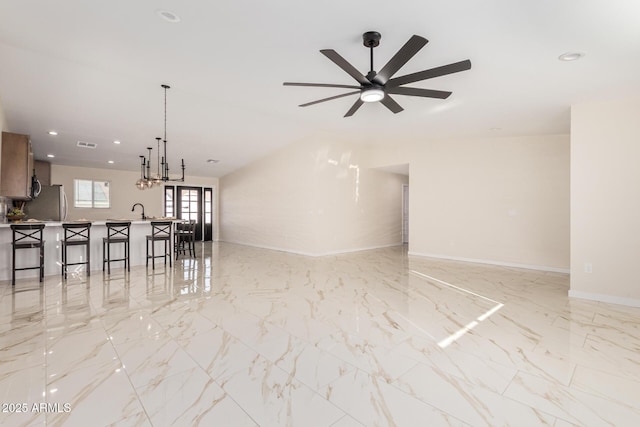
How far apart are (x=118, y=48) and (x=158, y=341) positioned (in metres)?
3.24

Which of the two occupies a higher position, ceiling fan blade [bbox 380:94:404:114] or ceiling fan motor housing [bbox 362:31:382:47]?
ceiling fan motor housing [bbox 362:31:382:47]

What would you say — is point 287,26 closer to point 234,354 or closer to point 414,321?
point 234,354

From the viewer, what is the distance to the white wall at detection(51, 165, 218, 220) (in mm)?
8836

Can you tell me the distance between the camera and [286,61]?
3576 mm

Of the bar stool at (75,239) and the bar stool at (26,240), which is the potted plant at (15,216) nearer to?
the bar stool at (26,240)

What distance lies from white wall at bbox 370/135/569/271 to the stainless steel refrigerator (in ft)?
28.4

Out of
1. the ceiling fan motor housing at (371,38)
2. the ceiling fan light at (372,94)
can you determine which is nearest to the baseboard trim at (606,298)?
the ceiling fan light at (372,94)

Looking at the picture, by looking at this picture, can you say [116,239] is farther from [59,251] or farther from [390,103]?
[390,103]

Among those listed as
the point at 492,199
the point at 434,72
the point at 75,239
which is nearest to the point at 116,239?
the point at 75,239

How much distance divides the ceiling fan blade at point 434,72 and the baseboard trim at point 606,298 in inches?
144

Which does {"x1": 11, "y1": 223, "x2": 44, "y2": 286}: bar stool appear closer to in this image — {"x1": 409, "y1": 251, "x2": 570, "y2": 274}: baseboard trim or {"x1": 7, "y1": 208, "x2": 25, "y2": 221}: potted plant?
{"x1": 7, "y1": 208, "x2": 25, "y2": 221}: potted plant

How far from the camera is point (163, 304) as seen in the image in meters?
3.70

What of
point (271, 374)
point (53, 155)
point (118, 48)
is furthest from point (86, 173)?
point (271, 374)

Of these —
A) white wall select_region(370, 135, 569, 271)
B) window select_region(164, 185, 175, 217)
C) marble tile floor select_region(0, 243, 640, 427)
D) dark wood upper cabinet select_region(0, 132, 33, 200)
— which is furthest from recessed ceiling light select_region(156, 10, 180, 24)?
window select_region(164, 185, 175, 217)
